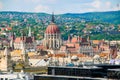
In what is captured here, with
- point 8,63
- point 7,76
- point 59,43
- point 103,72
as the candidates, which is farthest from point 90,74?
point 59,43

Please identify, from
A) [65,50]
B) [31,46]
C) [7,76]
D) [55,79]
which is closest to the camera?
[55,79]

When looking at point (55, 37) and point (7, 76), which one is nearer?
point (7, 76)

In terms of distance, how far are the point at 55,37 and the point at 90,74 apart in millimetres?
129140

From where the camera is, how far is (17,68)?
11250 cm

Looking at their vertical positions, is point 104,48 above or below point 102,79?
below

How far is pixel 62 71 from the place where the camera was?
74.1 meters

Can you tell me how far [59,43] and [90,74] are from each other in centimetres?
12869

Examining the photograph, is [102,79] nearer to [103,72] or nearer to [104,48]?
[103,72]

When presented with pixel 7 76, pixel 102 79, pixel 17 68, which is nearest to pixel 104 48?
pixel 17 68

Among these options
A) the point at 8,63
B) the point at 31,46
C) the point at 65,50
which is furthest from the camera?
the point at 31,46

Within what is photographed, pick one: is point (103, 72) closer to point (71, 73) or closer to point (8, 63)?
point (71, 73)

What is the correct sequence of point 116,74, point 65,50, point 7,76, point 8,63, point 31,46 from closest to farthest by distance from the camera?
point 116,74
point 7,76
point 8,63
point 65,50
point 31,46

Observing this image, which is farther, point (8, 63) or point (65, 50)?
point (65, 50)

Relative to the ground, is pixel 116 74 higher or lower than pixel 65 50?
higher
